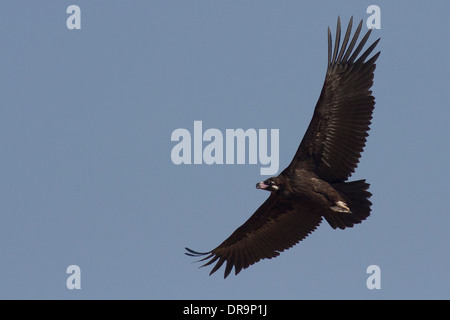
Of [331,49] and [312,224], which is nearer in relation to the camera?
[331,49]

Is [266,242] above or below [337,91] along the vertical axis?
below

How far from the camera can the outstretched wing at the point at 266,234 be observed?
72.1 ft

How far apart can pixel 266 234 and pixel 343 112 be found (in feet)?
12.0

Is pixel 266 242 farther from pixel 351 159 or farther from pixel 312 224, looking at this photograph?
pixel 351 159

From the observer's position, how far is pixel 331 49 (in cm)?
2017

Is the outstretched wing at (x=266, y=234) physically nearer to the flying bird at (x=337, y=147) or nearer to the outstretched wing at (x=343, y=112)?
the flying bird at (x=337, y=147)

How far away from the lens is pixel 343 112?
20109 millimetres

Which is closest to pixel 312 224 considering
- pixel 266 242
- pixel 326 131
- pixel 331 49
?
pixel 266 242

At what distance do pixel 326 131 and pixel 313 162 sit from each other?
0.68m

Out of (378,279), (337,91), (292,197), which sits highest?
(337,91)

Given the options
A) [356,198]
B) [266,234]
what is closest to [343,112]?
[356,198]

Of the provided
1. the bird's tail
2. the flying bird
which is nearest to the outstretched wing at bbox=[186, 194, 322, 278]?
the flying bird

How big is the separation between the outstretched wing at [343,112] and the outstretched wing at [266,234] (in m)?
1.67

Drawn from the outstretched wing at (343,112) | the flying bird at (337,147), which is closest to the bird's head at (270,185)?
the flying bird at (337,147)
